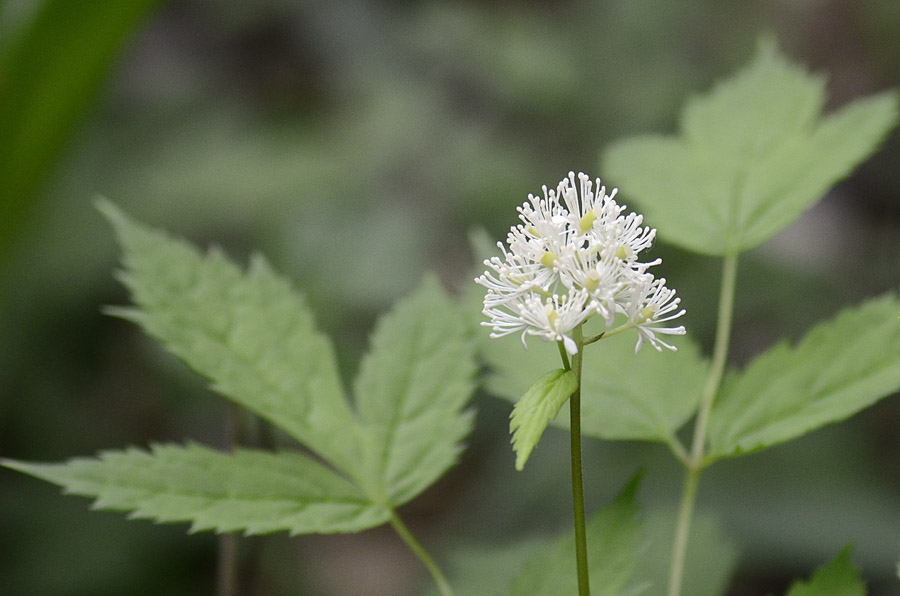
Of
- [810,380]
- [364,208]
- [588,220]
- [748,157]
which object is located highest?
[364,208]

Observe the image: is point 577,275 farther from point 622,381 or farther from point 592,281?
point 622,381

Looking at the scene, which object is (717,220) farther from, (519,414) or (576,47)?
(576,47)

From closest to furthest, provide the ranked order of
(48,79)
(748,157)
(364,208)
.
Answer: (748,157)
(48,79)
(364,208)

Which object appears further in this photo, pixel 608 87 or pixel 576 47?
pixel 576 47

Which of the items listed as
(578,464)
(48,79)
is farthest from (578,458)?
(48,79)

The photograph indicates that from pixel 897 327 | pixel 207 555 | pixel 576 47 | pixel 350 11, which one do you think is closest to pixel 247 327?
pixel 897 327

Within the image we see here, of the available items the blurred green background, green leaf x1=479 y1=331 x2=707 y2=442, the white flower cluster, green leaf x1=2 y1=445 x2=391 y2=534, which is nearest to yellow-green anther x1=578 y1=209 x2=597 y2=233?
the white flower cluster
